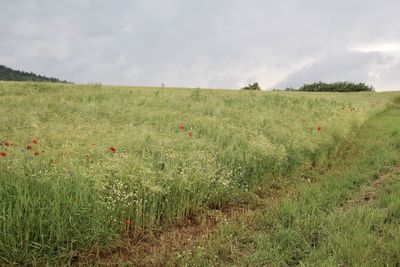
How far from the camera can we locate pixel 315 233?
4258 millimetres

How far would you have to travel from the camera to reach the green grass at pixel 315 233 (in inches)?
142

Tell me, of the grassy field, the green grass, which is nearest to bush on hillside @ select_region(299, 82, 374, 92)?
the grassy field

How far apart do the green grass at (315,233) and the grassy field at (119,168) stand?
9 centimetres

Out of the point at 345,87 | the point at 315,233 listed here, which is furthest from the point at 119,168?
the point at 345,87

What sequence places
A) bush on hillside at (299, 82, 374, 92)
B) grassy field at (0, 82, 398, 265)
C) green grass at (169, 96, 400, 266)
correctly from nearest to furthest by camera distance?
green grass at (169, 96, 400, 266) → grassy field at (0, 82, 398, 265) → bush on hillside at (299, 82, 374, 92)

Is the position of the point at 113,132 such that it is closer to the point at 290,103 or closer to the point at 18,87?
the point at 18,87

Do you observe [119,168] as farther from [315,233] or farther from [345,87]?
[345,87]

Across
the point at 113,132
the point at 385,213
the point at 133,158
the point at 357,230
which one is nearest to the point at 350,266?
the point at 357,230

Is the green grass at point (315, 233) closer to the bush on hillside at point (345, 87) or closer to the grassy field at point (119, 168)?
the grassy field at point (119, 168)

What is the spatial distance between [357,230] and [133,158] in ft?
10.3

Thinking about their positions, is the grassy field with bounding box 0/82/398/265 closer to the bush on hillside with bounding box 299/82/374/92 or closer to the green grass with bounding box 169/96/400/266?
the green grass with bounding box 169/96/400/266

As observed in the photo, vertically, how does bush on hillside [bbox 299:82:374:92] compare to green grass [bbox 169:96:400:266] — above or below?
above

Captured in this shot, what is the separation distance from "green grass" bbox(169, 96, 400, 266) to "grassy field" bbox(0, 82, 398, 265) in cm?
9

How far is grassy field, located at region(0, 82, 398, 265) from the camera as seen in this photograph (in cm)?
383
